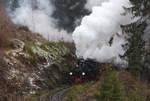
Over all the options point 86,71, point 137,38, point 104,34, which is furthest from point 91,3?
point 137,38

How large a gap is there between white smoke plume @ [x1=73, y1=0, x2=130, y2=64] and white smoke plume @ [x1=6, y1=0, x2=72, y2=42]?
21006mm

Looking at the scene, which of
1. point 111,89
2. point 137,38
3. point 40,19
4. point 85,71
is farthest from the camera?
point 40,19

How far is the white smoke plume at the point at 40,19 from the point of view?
73.8m

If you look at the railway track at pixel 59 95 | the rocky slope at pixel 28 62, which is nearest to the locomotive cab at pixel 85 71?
the railway track at pixel 59 95

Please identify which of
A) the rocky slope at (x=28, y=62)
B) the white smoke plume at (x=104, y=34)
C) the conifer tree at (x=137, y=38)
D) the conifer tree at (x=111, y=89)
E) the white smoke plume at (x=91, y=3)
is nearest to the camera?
the conifer tree at (x=111, y=89)

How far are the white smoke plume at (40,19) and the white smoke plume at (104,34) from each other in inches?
827

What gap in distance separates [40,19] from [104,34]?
28.2 metres

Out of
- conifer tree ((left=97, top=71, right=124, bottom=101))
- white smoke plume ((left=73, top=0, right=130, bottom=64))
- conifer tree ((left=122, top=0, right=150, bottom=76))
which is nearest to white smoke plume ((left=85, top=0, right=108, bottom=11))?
white smoke plume ((left=73, top=0, right=130, bottom=64))

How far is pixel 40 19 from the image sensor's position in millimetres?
76125

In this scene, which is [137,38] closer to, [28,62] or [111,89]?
[111,89]

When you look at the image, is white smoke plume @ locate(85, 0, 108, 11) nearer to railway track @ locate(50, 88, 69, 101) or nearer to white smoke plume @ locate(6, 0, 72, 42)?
white smoke plume @ locate(6, 0, 72, 42)

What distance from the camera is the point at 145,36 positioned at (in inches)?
1706

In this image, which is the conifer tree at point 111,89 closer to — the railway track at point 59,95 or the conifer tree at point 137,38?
the conifer tree at point 137,38

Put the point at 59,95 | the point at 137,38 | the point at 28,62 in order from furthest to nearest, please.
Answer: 1. the point at 28,62
2. the point at 59,95
3. the point at 137,38
